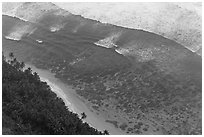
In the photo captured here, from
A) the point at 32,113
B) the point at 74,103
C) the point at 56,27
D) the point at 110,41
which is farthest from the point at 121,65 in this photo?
the point at 32,113

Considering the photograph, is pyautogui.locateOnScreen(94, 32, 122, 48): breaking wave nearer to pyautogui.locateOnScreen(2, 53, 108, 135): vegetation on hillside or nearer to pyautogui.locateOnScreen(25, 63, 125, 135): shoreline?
pyautogui.locateOnScreen(25, 63, 125, 135): shoreline

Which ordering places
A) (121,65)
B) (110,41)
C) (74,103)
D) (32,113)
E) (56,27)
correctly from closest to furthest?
(32,113)
(74,103)
(121,65)
(110,41)
(56,27)

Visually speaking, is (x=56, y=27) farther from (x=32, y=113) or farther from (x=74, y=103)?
(x=32, y=113)

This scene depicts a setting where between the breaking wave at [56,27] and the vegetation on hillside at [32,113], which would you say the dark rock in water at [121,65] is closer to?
the breaking wave at [56,27]

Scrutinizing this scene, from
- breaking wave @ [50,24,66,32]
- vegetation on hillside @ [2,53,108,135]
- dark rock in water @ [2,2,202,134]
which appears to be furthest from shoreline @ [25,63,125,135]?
breaking wave @ [50,24,66,32]

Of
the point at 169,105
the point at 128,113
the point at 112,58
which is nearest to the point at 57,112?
the point at 128,113
